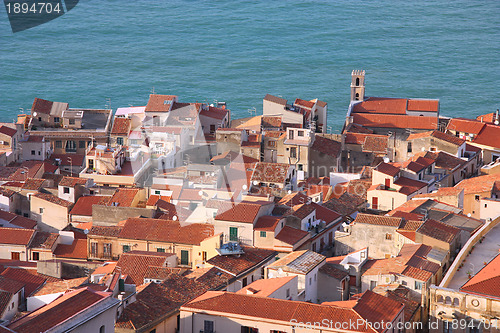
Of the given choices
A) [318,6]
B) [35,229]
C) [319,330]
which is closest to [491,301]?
[319,330]

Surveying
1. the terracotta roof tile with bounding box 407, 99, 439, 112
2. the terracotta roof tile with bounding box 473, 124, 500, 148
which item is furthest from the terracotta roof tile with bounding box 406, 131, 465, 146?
the terracotta roof tile with bounding box 407, 99, 439, 112

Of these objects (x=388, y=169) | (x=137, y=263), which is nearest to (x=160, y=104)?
(x=388, y=169)

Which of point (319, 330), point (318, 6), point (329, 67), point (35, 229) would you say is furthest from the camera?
point (318, 6)

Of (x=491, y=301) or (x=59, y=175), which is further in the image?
(x=59, y=175)

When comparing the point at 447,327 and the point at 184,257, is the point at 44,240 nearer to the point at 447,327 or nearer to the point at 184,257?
the point at 184,257

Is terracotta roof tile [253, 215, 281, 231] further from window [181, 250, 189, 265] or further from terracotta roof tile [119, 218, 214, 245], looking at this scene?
window [181, 250, 189, 265]

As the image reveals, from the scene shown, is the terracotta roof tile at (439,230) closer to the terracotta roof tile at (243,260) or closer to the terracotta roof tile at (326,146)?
the terracotta roof tile at (243,260)

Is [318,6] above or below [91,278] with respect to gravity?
above

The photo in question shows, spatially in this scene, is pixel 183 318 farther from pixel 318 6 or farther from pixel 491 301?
pixel 318 6
